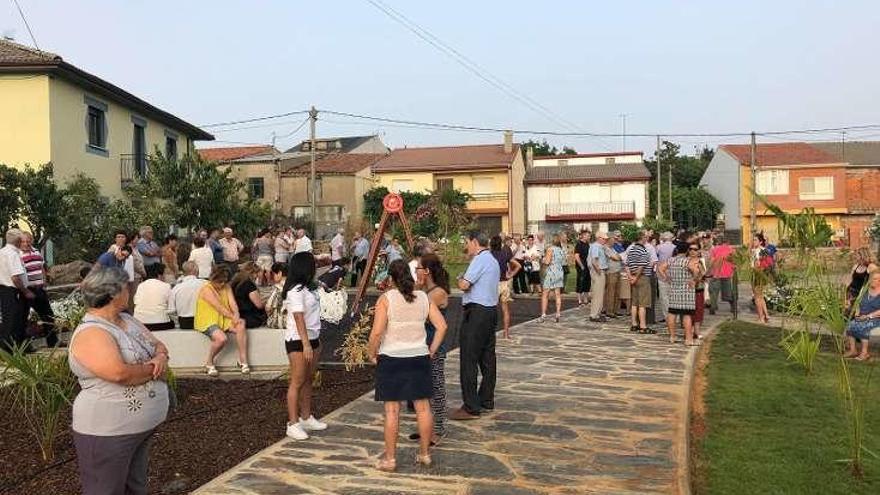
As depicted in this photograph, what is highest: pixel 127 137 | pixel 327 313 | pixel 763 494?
pixel 127 137

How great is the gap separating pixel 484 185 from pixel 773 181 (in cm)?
1961

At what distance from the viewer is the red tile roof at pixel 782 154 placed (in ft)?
175

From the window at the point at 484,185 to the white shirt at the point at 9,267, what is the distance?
1831 inches

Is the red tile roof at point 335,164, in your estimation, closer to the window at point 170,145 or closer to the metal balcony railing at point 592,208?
the metal balcony railing at point 592,208

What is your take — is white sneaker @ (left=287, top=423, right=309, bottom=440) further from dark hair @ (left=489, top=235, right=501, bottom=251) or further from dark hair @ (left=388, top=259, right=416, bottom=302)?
dark hair @ (left=489, top=235, right=501, bottom=251)

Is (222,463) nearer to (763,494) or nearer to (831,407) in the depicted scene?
(763,494)

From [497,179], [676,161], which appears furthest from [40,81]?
[676,161]

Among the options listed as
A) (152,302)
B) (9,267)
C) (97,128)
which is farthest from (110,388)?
(97,128)

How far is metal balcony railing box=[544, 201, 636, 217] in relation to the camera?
183ft

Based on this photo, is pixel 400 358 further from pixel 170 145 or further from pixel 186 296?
pixel 170 145

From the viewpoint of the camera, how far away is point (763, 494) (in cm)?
532

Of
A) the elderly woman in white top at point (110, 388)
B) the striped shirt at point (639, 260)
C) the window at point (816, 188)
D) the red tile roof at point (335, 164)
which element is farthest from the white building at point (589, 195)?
the elderly woman in white top at point (110, 388)

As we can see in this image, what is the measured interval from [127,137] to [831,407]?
73.5 feet

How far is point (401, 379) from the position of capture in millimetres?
5742
